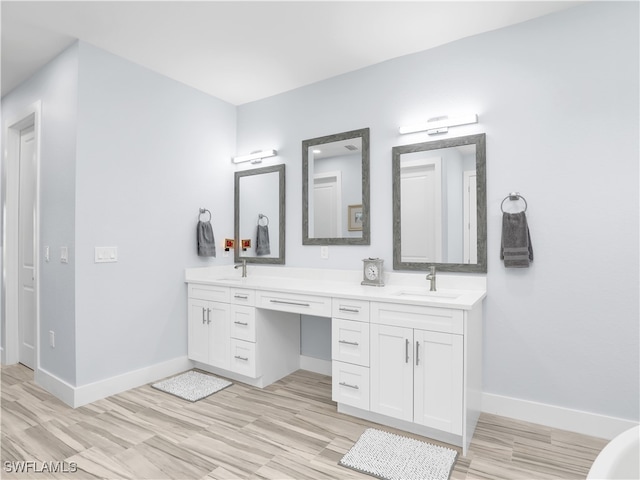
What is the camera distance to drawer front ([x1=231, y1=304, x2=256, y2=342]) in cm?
281

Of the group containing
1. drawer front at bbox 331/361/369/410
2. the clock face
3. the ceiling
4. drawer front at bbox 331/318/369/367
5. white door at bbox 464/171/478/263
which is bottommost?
drawer front at bbox 331/361/369/410

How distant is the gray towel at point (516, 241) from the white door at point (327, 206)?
1238mm

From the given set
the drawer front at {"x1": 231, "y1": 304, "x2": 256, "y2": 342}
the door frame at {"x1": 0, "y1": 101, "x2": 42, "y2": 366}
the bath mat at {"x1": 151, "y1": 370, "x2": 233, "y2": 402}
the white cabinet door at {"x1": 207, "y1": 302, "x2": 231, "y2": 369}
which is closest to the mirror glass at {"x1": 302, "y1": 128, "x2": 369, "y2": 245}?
the drawer front at {"x1": 231, "y1": 304, "x2": 256, "y2": 342}

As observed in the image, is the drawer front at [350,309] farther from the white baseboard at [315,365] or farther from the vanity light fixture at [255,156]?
the vanity light fixture at [255,156]

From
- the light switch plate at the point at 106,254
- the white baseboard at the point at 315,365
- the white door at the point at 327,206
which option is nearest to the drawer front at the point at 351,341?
the white baseboard at the point at 315,365

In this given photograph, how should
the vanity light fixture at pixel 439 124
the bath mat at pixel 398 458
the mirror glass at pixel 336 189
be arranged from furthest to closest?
the mirror glass at pixel 336 189
the vanity light fixture at pixel 439 124
the bath mat at pixel 398 458

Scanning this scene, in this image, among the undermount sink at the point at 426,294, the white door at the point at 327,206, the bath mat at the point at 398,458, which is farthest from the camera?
the white door at the point at 327,206

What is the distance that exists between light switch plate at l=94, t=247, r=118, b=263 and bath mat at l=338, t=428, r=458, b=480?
2.11 metres

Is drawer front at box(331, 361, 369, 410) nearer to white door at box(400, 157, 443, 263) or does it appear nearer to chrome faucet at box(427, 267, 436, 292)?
chrome faucet at box(427, 267, 436, 292)

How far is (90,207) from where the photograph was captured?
2.62 metres

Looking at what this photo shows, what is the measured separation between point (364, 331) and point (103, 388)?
1960 mm

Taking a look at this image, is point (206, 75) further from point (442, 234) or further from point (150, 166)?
point (442, 234)

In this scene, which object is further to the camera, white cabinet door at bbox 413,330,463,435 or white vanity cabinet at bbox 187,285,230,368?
white vanity cabinet at bbox 187,285,230,368

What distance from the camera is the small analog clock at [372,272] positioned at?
272 centimetres
